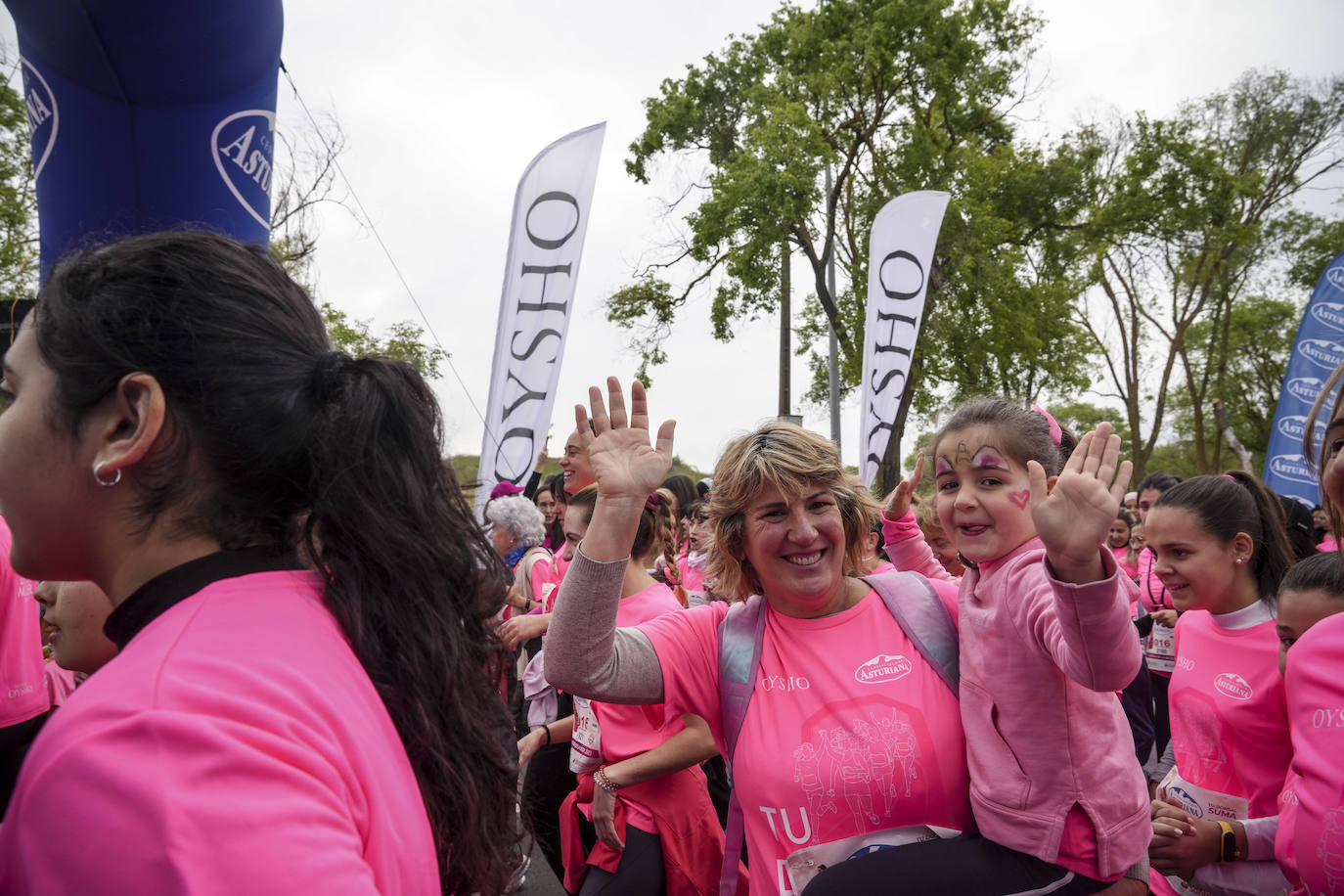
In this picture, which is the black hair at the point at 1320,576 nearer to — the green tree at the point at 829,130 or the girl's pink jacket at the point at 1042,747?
the girl's pink jacket at the point at 1042,747

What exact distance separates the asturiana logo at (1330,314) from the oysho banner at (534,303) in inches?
338

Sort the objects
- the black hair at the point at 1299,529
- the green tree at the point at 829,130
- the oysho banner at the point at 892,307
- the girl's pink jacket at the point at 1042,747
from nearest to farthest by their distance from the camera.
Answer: the girl's pink jacket at the point at 1042,747
the black hair at the point at 1299,529
the oysho banner at the point at 892,307
the green tree at the point at 829,130

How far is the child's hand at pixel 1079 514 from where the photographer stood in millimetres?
1634

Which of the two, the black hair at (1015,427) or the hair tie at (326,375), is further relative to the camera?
the black hair at (1015,427)

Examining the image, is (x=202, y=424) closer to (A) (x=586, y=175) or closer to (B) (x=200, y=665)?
(B) (x=200, y=665)

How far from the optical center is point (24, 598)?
10.1 ft

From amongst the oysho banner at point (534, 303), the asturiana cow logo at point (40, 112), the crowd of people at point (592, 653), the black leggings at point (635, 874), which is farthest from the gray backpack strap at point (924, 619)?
the oysho banner at point (534, 303)

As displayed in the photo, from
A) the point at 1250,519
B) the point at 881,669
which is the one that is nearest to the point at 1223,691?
the point at 1250,519

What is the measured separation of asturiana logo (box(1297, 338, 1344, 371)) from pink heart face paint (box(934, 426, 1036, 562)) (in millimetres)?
9652

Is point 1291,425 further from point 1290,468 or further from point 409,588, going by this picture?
point 409,588

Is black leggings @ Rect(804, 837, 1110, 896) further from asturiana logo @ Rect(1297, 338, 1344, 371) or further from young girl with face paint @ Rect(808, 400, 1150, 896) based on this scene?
asturiana logo @ Rect(1297, 338, 1344, 371)

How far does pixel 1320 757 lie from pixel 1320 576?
2.86ft

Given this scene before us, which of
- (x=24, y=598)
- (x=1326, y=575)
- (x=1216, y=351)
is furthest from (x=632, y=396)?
(x=1216, y=351)

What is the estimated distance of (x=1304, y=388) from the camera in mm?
9836
